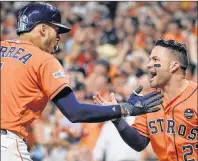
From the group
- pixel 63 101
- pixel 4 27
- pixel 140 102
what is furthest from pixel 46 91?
pixel 4 27

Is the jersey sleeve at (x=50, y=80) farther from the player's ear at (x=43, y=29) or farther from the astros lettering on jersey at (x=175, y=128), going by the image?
the astros lettering on jersey at (x=175, y=128)

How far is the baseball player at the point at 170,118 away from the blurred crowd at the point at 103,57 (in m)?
1.79

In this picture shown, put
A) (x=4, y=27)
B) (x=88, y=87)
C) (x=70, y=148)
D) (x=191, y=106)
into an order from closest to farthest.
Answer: (x=191, y=106) < (x=70, y=148) < (x=88, y=87) < (x=4, y=27)

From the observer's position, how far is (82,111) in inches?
174

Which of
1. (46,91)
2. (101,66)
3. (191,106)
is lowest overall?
(101,66)

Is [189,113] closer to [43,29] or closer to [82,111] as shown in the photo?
[82,111]

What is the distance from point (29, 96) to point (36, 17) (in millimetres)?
616

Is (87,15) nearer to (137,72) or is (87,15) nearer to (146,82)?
(137,72)

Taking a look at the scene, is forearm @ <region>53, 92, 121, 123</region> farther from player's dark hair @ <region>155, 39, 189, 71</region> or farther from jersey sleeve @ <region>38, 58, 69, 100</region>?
player's dark hair @ <region>155, 39, 189, 71</region>

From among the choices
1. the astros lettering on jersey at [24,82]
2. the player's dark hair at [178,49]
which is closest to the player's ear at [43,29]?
the astros lettering on jersey at [24,82]

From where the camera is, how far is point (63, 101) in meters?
4.39

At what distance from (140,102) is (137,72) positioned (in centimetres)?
495

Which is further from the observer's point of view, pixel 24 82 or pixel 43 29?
pixel 43 29

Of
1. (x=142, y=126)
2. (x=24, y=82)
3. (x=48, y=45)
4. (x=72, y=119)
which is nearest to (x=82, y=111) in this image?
(x=72, y=119)
